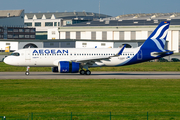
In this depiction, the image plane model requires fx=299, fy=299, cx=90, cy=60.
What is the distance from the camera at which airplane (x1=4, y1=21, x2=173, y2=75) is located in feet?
149

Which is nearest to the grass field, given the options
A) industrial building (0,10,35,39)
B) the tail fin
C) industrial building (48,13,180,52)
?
the tail fin

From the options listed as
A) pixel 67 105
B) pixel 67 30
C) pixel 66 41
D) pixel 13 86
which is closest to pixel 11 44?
pixel 66 41

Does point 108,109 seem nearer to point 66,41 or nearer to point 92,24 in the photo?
point 66,41

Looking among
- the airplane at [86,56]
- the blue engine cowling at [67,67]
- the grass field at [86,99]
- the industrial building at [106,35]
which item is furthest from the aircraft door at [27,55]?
the industrial building at [106,35]

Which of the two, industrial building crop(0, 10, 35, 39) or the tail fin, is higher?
industrial building crop(0, 10, 35, 39)

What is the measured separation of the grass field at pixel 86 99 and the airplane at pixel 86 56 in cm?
1381

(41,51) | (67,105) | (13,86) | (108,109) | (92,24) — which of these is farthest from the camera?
(92,24)

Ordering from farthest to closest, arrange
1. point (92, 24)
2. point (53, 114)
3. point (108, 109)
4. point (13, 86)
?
point (92, 24) < point (13, 86) < point (108, 109) < point (53, 114)

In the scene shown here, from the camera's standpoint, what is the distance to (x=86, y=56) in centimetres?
4722

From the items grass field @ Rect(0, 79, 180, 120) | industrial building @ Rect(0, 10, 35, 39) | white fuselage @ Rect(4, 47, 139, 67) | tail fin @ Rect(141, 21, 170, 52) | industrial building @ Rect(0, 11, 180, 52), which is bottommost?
grass field @ Rect(0, 79, 180, 120)

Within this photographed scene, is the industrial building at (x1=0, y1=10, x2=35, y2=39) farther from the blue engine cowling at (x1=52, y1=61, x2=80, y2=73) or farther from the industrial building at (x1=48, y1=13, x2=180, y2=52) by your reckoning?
the blue engine cowling at (x1=52, y1=61, x2=80, y2=73)

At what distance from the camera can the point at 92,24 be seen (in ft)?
406

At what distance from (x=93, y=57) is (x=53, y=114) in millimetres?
28868

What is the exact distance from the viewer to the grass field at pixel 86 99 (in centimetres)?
2108
